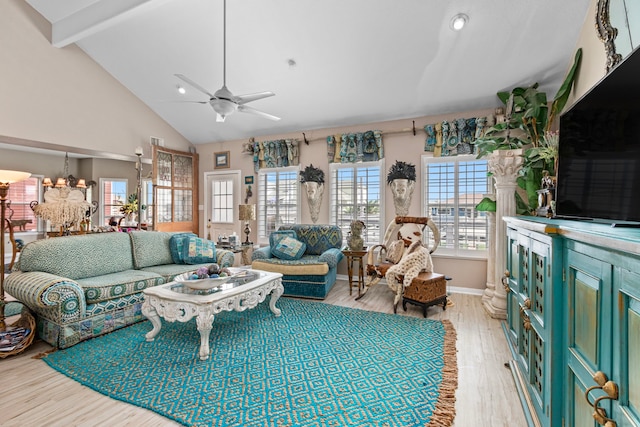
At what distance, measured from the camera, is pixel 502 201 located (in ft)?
11.5

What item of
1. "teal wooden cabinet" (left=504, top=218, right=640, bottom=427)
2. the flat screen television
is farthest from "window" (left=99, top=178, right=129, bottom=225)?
the flat screen television

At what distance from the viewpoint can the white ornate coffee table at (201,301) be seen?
2.47 metres

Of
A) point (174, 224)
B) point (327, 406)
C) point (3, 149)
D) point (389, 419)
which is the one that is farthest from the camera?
point (3, 149)

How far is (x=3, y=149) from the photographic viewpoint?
6.68 m

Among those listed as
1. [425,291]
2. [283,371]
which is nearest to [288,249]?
[425,291]

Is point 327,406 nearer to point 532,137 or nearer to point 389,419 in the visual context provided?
point 389,419

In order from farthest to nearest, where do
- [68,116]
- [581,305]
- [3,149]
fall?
1. [3,149]
2. [68,116]
3. [581,305]

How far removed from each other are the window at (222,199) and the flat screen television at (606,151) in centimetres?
564

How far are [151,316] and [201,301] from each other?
0.73m

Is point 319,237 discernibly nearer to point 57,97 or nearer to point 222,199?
point 222,199

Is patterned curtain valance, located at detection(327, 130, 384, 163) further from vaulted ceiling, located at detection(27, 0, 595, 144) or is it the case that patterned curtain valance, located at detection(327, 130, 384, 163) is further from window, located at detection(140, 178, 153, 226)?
window, located at detection(140, 178, 153, 226)

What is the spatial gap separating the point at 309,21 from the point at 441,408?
391 centimetres

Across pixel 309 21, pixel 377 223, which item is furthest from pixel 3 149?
pixel 377 223

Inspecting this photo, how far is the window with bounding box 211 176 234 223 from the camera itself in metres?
6.30
